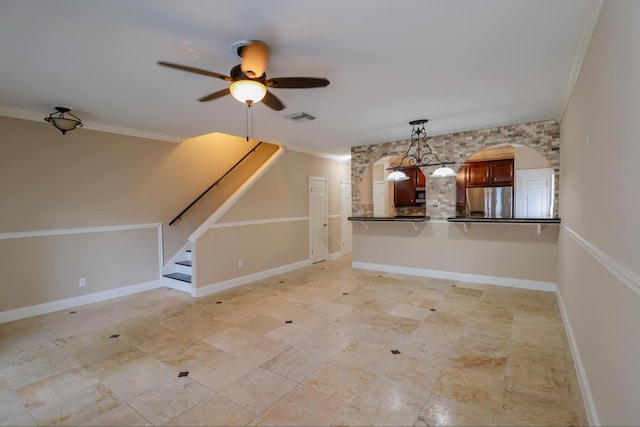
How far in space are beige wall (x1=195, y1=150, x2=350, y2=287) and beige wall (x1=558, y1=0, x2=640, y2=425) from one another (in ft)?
15.4

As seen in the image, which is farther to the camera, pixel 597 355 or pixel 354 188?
pixel 354 188

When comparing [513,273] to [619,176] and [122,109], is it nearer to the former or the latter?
[619,176]

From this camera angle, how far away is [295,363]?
2793 millimetres

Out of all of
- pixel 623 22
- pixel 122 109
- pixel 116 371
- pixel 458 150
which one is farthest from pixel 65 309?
pixel 458 150

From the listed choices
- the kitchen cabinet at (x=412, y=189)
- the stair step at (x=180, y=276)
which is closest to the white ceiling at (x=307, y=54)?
the stair step at (x=180, y=276)

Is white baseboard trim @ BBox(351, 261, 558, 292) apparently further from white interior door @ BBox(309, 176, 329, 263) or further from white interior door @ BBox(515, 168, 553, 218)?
white interior door @ BBox(515, 168, 553, 218)

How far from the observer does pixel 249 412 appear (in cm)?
A: 215

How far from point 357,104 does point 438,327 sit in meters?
2.86

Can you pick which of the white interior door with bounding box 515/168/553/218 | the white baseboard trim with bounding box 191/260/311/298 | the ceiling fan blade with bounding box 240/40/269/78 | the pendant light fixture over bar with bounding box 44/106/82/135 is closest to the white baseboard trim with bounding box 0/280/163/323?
the white baseboard trim with bounding box 191/260/311/298

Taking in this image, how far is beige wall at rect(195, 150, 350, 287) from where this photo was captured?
5.09 metres

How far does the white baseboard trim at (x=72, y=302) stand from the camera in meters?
3.86

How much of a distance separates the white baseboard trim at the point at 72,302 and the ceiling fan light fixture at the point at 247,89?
4.09m

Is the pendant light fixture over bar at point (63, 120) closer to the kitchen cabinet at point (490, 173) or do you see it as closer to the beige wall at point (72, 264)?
the beige wall at point (72, 264)

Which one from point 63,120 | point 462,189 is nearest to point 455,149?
point 462,189
